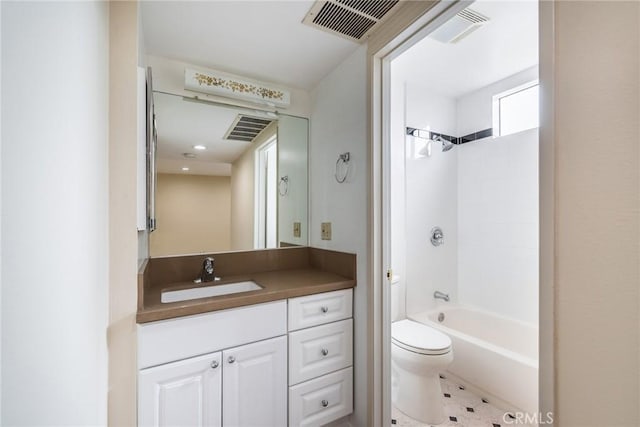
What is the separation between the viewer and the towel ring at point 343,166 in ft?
5.22

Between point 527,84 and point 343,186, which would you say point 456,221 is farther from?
point 343,186

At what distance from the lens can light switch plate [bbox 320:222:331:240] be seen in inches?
69.6

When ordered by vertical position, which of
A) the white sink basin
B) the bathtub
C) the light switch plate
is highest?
the light switch plate

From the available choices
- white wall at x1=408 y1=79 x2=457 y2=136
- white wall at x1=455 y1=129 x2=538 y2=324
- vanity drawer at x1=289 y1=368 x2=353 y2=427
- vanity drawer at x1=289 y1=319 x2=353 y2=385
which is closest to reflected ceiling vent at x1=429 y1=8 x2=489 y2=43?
white wall at x1=408 y1=79 x2=457 y2=136

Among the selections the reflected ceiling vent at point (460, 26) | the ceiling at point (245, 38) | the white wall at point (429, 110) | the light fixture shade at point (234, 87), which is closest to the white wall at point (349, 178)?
the ceiling at point (245, 38)

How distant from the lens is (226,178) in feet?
6.01

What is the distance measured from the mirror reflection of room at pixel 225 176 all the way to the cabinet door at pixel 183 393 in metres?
0.72

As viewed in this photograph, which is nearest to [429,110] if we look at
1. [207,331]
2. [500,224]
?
[500,224]

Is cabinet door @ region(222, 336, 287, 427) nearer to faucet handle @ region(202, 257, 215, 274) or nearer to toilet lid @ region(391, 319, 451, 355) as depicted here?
faucet handle @ region(202, 257, 215, 274)

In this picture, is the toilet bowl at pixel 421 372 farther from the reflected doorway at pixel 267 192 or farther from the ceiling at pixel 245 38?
the ceiling at pixel 245 38

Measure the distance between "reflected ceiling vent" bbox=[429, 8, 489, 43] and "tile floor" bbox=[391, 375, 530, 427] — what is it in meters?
2.29

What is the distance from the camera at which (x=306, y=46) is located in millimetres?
1485

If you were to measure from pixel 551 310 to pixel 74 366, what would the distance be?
122cm

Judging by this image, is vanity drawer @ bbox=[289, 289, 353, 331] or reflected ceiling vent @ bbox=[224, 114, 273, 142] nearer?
vanity drawer @ bbox=[289, 289, 353, 331]
